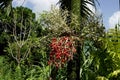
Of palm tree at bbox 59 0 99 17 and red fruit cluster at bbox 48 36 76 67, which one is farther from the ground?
palm tree at bbox 59 0 99 17

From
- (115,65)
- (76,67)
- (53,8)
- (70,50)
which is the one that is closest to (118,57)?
(115,65)

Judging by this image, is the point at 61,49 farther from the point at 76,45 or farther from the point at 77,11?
the point at 77,11

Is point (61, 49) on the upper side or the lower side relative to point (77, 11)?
lower

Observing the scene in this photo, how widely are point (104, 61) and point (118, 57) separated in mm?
586

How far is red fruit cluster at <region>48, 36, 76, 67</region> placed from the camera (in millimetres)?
10406

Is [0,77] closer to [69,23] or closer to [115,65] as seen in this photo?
[69,23]

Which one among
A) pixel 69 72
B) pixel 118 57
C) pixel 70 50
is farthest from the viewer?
pixel 70 50

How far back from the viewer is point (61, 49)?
1056 cm

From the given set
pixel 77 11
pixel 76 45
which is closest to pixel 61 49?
pixel 76 45

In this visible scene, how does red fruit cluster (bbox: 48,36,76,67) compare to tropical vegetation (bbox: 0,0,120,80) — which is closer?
tropical vegetation (bbox: 0,0,120,80)

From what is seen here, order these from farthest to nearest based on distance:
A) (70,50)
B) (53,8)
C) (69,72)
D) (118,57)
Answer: (53,8) → (70,50) → (69,72) → (118,57)

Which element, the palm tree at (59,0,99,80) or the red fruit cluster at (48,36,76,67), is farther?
the red fruit cluster at (48,36,76,67)

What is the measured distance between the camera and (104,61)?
362 inches

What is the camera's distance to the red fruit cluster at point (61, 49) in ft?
34.1
